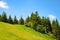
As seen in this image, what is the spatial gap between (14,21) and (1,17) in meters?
14.7

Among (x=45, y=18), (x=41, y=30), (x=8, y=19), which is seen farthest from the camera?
(x=8, y=19)

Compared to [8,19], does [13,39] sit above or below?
below

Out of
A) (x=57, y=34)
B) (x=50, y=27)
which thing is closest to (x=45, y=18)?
(x=50, y=27)

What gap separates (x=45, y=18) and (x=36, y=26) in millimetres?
24098

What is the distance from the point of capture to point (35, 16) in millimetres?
85625

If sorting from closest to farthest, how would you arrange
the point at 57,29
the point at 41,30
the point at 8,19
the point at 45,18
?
the point at 41,30, the point at 57,29, the point at 45,18, the point at 8,19

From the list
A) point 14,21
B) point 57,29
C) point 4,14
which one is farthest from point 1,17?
point 57,29

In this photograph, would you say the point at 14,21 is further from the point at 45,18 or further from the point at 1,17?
the point at 45,18

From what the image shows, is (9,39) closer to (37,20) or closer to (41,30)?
(41,30)

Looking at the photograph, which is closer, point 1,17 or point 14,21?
point 1,17

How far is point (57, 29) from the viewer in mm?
94312

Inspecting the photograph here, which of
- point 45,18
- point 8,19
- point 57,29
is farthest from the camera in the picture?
point 8,19

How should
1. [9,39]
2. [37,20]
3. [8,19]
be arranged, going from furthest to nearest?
[8,19]
[37,20]
[9,39]

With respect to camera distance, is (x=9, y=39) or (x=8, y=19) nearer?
(x=9, y=39)
